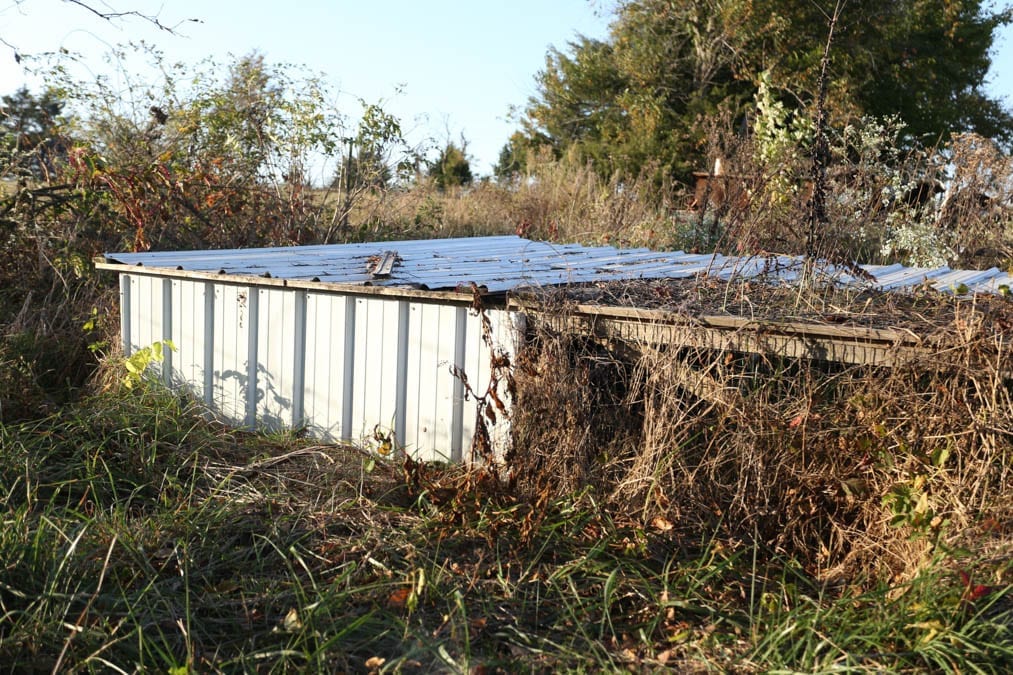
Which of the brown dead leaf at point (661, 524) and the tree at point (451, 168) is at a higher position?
the tree at point (451, 168)

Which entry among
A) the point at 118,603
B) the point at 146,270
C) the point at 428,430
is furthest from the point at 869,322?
the point at 146,270

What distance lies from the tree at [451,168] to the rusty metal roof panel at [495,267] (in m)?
5.86

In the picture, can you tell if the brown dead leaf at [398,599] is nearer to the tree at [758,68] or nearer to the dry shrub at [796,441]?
the dry shrub at [796,441]

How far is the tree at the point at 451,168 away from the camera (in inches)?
598

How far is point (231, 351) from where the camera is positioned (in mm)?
6773

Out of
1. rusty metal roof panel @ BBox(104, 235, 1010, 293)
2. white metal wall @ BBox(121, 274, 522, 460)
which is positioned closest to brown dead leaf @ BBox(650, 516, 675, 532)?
white metal wall @ BBox(121, 274, 522, 460)

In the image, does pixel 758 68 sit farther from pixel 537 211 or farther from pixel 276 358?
pixel 276 358

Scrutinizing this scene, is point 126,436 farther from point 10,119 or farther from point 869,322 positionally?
point 10,119

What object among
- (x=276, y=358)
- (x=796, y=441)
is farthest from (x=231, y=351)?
(x=796, y=441)

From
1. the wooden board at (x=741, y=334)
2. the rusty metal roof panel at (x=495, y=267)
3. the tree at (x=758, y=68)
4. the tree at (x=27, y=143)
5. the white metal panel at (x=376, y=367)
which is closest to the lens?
the wooden board at (x=741, y=334)

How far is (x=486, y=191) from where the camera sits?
15.6 metres

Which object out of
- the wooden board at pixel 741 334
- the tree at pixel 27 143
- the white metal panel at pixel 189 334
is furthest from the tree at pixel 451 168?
the wooden board at pixel 741 334

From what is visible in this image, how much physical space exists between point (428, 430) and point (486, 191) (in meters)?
10.5

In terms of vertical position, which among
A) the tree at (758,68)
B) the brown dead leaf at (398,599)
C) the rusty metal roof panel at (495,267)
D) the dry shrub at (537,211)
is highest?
the tree at (758,68)
